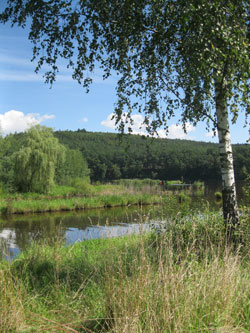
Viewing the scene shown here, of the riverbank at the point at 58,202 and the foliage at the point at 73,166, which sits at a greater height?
the foliage at the point at 73,166

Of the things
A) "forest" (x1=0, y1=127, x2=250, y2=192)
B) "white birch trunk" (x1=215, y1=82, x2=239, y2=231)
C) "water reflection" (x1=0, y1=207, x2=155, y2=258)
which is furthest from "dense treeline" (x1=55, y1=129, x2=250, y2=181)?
"white birch trunk" (x1=215, y1=82, x2=239, y2=231)

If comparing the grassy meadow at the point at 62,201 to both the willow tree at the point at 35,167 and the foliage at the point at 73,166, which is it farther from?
the foliage at the point at 73,166

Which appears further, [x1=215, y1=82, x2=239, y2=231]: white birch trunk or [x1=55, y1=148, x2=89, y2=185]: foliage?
[x1=55, y1=148, x2=89, y2=185]: foliage

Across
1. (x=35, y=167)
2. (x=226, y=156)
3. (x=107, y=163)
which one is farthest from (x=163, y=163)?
(x=226, y=156)

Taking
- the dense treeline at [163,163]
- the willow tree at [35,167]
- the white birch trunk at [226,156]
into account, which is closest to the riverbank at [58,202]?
the willow tree at [35,167]

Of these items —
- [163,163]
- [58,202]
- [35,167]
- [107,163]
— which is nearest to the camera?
[58,202]

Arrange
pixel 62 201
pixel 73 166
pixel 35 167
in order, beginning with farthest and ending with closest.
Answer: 1. pixel 73 166
2. pixel 35 167
3. pixel 62 201

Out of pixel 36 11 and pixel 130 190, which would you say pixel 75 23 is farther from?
pixel 130 190

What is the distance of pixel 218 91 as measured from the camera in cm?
609

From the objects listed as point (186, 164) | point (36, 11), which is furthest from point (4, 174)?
point (186, 164)

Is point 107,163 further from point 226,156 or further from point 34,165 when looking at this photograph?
point 226,156

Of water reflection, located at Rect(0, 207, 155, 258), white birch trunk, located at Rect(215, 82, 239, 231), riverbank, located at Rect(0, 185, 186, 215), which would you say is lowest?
water reflection, located at Rect(0, 207, 155, 258)

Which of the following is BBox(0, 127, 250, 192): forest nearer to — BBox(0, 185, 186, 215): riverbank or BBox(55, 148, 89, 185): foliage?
BBox(55, 148, 89, 185): foliage

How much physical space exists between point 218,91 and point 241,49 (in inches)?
48.5
